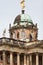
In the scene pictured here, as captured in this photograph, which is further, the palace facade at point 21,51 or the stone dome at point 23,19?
the stone dome at point 23,19

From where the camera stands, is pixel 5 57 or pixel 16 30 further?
pixel 16 30

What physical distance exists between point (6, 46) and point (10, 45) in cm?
107

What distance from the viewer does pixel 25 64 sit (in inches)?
4528

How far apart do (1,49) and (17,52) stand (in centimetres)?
403

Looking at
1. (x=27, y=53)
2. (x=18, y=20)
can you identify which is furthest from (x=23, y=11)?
(x=27, y=53)

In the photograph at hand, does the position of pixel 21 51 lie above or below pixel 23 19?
below

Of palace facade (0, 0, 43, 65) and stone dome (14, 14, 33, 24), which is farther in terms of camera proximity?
stone dome (14, 14, 33, 24)

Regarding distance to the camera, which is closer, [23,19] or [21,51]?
[21,51]

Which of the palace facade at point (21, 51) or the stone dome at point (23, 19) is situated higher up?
the stone dome at point (23, 19)

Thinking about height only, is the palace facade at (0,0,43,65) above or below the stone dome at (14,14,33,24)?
below

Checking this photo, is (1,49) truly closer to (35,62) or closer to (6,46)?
(6,46)

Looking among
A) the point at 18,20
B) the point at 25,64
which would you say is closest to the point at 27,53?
the point at 25,64

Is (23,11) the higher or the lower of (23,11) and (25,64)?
the higher

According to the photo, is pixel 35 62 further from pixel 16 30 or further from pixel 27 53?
pixel 16 30
